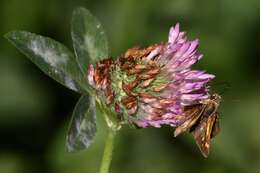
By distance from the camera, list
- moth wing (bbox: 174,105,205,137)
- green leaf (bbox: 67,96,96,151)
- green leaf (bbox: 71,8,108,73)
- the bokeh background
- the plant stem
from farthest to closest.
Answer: the bokeh background, green leaf (bbox: 71,8,108,73), moth wing (bbox: 174,105,205,137), green leaf (bbox: 67,96,96,151), the plant stem

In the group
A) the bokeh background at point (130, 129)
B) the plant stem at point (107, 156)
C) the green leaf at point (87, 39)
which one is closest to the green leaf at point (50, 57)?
the green leaf at point (87, 39)

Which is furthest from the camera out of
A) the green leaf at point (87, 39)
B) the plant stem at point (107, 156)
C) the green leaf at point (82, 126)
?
the green leaf at point (87, 39)

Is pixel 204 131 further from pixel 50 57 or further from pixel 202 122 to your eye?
pixel 50 57

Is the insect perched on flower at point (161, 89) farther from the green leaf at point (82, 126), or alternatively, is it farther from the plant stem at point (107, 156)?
the plant stem at point (107, 156)

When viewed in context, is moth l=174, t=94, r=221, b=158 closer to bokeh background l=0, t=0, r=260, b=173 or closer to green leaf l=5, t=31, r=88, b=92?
green leaf l=5, t=31, r=88, b=92

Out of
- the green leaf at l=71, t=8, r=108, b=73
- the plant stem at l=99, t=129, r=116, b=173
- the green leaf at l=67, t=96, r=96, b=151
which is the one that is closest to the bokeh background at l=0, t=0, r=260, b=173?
the green leaf at l=71, t=8, r=108, b=73

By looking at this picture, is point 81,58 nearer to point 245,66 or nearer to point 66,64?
point 66,64

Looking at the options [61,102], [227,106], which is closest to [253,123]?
[227,106]

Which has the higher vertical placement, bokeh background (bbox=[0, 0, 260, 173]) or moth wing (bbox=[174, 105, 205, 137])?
bokeh background (bbox=[0, 0, 260, 173])
